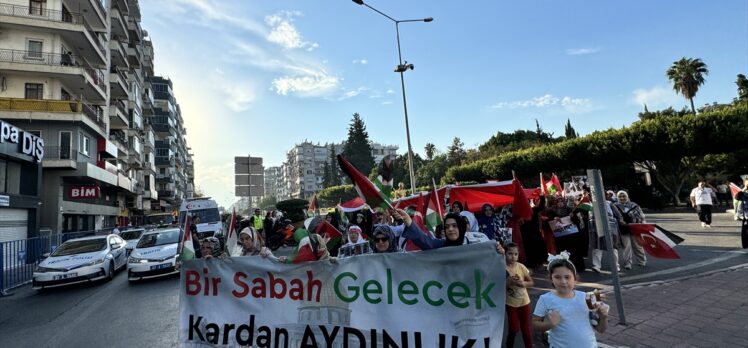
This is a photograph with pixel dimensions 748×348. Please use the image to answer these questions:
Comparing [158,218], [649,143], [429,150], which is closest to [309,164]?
[429,150]

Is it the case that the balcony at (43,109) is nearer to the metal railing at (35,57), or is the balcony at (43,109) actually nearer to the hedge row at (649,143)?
the metal railing at (35,57)

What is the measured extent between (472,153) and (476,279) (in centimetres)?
5267

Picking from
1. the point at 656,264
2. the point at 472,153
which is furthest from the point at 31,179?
the point at 472,153

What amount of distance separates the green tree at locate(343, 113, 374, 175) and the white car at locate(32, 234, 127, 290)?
79.4 meters

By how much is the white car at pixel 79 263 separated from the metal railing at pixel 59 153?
16.3m

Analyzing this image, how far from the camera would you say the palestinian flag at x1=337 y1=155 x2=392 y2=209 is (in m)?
4.27

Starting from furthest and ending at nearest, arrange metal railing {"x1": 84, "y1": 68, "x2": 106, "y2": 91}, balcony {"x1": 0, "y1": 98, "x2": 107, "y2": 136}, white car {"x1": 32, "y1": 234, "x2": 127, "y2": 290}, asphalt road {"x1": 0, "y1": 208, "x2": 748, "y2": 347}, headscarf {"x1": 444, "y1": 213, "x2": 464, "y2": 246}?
1. metal railing {"x1": 84, "y1": 68, "x2": 106, "y2": 91}
2. balcony {"x1": 0, "y1": 98, "x2": 107, "y2": 136}
3. white car {"x1": 32, "y1": 234, "x2": 127, "y2": 290}
4. asphalt road {"x1": 0, "y1": 208, "x2": 748, "y2": 347}
5. headscarf {"x1": 444, "y1": 213, "x2": 464, "y2": 246}

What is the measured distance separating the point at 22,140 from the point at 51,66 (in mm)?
9132

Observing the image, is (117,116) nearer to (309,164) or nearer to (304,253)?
(304,253)

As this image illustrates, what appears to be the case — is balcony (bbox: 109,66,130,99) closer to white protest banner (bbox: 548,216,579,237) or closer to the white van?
the white van

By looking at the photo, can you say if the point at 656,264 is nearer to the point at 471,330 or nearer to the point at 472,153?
the point at 471,330

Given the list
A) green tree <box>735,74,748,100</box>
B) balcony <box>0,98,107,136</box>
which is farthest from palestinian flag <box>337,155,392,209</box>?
green tree <box>735,74,748,100</box>

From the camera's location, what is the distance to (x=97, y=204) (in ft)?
105

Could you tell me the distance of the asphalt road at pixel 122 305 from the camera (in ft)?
20.1
